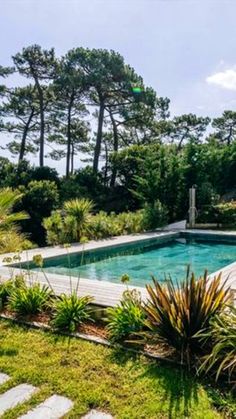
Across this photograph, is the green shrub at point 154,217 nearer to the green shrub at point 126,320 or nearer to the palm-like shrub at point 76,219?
the palm-like shrub at point 76,219

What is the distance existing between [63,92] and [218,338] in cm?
2262

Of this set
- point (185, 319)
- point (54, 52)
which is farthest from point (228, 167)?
point (185, 319)

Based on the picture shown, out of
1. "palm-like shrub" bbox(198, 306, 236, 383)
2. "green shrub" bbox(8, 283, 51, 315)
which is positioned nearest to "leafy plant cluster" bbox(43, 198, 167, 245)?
"green shrub" bbox(8, 283, 51, 315)

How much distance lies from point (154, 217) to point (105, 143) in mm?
14524

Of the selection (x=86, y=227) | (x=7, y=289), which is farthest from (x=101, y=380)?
(x=86, y=227)

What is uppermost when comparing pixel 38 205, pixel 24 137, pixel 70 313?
pixel 24 137

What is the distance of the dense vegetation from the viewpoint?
15.8 m

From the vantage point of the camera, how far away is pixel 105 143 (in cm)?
2684

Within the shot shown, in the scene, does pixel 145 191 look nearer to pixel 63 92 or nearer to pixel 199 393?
pixel 63 92

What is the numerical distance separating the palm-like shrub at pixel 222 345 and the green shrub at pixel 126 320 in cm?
71

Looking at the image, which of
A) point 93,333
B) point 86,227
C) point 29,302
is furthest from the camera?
point 86,227

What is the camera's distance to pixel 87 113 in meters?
25.6

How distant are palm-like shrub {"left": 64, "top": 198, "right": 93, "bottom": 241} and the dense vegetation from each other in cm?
57

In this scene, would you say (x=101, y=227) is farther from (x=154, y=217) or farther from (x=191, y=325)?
(x=191, y=325)
